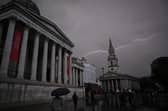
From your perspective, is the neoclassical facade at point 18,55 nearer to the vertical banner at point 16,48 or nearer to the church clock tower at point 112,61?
the vertical banner at point 16,48

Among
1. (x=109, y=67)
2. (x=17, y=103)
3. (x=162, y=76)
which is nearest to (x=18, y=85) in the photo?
(x=17, y=103)

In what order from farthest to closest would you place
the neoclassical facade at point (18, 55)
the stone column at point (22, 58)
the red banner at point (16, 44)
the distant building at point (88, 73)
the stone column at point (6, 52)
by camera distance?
the distant building at point (88, 73) < the stone column at point (22, 58) < the red banner at point (16, 44) < the stone column at point (6, 52) < the neoclassical facade at point (18, 55)

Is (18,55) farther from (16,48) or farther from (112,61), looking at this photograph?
(112,61)

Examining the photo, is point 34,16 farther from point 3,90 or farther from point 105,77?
point 105,77

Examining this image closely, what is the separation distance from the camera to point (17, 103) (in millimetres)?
11758

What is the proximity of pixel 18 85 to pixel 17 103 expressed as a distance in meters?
1.90

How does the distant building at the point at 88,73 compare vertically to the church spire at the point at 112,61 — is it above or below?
below

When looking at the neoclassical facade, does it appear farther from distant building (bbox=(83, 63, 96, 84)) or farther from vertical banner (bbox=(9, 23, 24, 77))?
distant building (bbox=(83, 63, 96, 84))

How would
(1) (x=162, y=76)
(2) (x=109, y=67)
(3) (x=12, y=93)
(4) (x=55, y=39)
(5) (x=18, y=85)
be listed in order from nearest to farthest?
(3) (x=12, y=93), (5) (x=18, y=85), (4) (x=55, y=39), (1) (x=162, y=76), (2) (x=109, y=67)

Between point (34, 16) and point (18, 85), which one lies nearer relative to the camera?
point (18, 85)

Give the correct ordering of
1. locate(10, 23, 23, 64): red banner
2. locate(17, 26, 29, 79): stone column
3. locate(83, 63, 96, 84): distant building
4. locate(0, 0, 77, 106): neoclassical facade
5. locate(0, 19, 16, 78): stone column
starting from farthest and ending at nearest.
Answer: locate(83, 63, 96, 84): distant building → locate(17, 26, 29, 79): stone column → locate(10, 23, 23, 64): red banner → locate(0, 19, 16, 78): stone column → locate(0, 0, 77, 106): neoclassical facade

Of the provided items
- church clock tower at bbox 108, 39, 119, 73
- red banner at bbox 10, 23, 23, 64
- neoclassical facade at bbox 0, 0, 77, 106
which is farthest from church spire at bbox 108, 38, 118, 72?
red banner at bbox 10, 23, 23, 64

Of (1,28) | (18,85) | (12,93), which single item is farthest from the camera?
(1,28)

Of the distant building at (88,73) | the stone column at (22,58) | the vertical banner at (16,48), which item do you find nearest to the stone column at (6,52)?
the vertical banner at (16,48)
